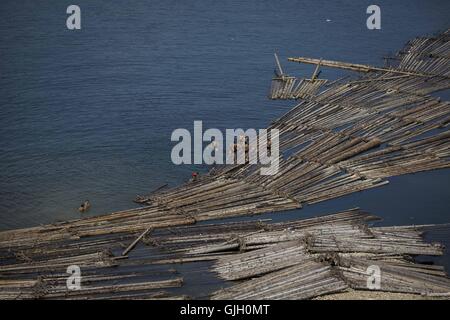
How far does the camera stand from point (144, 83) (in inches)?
1940

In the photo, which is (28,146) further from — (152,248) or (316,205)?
(316,205)

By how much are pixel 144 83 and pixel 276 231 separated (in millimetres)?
24839

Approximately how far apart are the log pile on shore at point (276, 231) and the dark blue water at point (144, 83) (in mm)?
2117

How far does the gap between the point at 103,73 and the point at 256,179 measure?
22.7 meters

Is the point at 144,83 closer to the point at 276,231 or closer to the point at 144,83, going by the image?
the point at 144,83

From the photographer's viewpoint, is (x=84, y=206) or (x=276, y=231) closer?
(x=276, y=231)

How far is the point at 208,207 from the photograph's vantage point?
31031mm

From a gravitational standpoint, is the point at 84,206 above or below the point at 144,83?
below

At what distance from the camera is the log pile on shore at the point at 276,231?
80.3 ft

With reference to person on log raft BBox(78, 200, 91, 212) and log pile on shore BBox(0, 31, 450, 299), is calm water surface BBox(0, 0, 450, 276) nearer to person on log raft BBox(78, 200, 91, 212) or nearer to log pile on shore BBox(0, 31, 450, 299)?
person on log raft BBox(78, 200, 91, 212)

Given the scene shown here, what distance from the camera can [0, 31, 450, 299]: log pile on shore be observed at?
2447 centimetres

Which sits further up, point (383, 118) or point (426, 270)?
point (383, 118)

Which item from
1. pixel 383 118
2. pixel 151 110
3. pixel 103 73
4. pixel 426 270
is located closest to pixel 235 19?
pixel 103 73

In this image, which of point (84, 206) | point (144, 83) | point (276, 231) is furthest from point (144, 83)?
point (276, 231)
